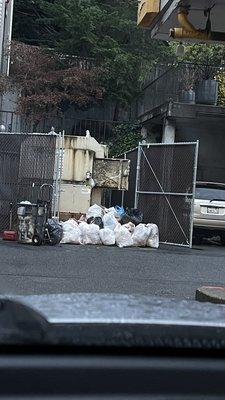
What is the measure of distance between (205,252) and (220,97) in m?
8.13

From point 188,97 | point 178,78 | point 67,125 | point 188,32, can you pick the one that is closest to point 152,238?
point 188,32

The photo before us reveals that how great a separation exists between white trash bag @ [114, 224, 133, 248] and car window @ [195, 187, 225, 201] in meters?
2.57

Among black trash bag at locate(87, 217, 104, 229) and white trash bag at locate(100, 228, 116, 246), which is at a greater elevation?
black trash bag at locate(87, 217, 104, 229)

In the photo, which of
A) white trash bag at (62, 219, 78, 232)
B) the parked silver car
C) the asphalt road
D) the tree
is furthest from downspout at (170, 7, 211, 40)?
the tree

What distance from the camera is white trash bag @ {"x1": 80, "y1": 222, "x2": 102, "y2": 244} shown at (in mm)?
13531

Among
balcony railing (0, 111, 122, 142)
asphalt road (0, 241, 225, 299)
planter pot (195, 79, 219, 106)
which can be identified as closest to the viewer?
asphalt road (0, 241, 225, 299)

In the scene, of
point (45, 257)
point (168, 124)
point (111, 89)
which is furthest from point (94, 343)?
point (111, 89)

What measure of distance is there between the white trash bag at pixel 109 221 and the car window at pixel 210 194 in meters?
2.45

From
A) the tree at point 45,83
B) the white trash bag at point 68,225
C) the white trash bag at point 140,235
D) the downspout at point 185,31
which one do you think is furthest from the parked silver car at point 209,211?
the tree at point 45,83

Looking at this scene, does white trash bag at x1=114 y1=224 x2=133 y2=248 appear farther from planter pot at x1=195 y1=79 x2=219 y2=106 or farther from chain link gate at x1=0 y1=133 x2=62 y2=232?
planter pot at x1=195 y1=79 x2=219 y2=106

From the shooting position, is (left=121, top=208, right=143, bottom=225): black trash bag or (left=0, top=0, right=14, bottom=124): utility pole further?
(left=0, top=0, right=14, bottom=124): utility pole

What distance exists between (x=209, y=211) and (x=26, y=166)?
434cm

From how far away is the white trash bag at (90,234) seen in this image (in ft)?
44.4

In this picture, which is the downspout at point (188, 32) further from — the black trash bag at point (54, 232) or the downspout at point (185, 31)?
the black trash bag at point (54, 232)
